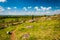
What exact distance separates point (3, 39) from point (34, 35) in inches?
398

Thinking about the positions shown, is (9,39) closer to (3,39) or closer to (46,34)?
(3,39)

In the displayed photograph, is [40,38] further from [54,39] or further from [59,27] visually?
[59,27]

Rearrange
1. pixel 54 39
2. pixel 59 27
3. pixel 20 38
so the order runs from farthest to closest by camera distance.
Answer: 1. pixel 59 27
2. pixel 20 38
3. pixel 54 39

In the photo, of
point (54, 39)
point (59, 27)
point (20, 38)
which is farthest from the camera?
point (59, 27)

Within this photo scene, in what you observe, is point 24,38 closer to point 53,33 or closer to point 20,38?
point 20,38

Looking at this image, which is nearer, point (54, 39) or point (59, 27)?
point (54, 39)

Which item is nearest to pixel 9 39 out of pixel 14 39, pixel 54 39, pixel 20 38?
pixel 14 39

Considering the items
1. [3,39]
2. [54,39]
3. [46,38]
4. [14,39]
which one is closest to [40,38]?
[46,38]

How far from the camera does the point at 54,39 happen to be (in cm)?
3350

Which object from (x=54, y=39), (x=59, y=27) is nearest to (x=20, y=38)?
(x=54, y=39)

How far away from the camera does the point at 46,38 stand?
34.3m

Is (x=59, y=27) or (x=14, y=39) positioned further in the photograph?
(x=59, y=27)

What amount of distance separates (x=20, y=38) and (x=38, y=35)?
5.63 metres

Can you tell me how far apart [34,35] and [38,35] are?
1.24 m
